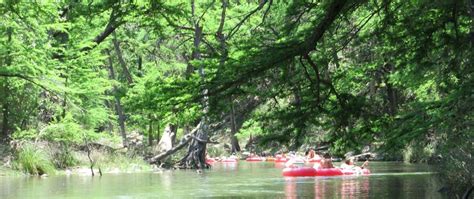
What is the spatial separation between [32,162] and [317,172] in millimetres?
9710

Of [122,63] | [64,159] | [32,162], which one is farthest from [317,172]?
[122,63]

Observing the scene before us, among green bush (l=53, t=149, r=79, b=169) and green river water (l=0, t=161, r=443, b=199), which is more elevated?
green bush (l=53, t=149, r=79, b=169)

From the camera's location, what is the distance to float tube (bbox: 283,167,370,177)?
79.8ft

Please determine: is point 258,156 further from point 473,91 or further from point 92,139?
point 473,91

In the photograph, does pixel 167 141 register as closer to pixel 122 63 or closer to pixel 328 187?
pixel 122 63

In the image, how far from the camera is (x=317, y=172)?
2480 centimetres

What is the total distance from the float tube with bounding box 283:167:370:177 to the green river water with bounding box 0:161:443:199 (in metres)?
0.49

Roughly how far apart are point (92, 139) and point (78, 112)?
7.35ft

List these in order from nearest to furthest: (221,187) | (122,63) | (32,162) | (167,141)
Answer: (221,187) → (32,162) → (167,141) → (122,63)

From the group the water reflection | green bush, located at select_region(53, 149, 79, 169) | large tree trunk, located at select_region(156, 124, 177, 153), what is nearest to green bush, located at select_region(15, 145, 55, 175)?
green bush, located at select_region(53, 149, 79, 169)

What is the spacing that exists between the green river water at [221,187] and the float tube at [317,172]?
49 centimetres

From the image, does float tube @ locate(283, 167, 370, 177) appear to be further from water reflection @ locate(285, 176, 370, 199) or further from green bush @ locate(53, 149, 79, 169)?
green bush @ locate(53, 149, 79, 169)

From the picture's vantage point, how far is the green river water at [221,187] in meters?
16.9

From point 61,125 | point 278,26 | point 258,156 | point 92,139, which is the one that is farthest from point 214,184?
point 258,156
